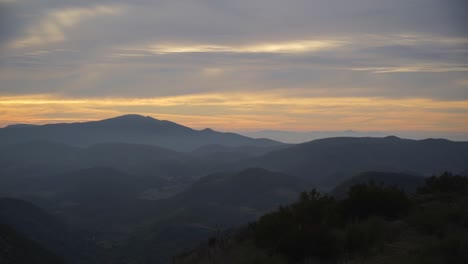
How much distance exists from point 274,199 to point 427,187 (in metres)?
97.0

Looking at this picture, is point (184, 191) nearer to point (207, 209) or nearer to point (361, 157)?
point (207, 209)

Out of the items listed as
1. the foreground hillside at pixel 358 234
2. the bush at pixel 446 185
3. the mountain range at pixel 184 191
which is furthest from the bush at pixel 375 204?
the mountain range at pixel 184 191

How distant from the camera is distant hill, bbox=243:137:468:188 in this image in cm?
15475

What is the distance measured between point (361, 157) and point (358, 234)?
533ft

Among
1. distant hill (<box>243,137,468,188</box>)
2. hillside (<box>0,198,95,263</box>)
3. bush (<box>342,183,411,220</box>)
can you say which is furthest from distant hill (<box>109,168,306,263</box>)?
bush (<box>342,183,411,220</box>)

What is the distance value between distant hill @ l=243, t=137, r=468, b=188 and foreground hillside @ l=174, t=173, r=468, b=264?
127 m

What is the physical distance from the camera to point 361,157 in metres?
167

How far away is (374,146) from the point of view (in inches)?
7101

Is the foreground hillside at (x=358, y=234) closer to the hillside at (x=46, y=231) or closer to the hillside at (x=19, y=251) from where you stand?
the hillside at (x=19, y=251)

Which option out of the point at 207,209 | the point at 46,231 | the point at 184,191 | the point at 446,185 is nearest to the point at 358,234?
the point at 446,185

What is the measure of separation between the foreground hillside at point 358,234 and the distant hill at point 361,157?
418ft

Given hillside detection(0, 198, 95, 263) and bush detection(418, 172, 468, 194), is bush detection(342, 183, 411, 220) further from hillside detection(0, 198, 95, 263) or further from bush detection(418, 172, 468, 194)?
hillside detection(0, 198, 95, 263)

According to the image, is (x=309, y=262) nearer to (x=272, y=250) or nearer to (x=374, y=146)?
(x=272, y=250)

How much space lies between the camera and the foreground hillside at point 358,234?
9532mm
